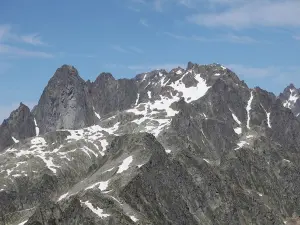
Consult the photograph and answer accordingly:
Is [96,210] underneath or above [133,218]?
above

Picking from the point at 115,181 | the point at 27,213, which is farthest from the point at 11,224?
the point at 115,181

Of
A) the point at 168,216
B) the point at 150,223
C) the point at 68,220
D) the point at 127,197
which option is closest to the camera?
the point at 68,220

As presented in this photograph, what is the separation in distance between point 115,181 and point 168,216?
23.2 m

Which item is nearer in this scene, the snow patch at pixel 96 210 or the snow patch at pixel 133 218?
the snow patch at pixel 96 210

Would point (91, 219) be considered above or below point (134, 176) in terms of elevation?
below

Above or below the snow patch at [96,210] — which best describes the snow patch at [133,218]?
below

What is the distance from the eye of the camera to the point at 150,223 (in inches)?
6467

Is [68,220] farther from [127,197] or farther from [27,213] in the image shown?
[27,213]

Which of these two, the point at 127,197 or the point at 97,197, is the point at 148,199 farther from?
the point at 97,197

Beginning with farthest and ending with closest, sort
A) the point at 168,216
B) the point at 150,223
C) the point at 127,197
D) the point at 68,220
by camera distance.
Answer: the point at 168,216 < the point at 127,197 < the point at 150,223 < the point at 68,220

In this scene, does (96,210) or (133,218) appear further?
(133,218)

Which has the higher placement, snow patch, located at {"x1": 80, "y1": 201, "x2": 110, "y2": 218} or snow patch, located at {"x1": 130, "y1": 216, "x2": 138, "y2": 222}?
snow patch, located at {"x1": 80, "y1": 201, "x2": 110, "y2": 218}

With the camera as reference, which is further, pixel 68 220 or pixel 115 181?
pixel 115 181

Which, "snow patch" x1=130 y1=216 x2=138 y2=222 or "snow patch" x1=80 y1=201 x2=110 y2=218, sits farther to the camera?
"snow patch" x1=130 y1=216 x2=138 y2=222
